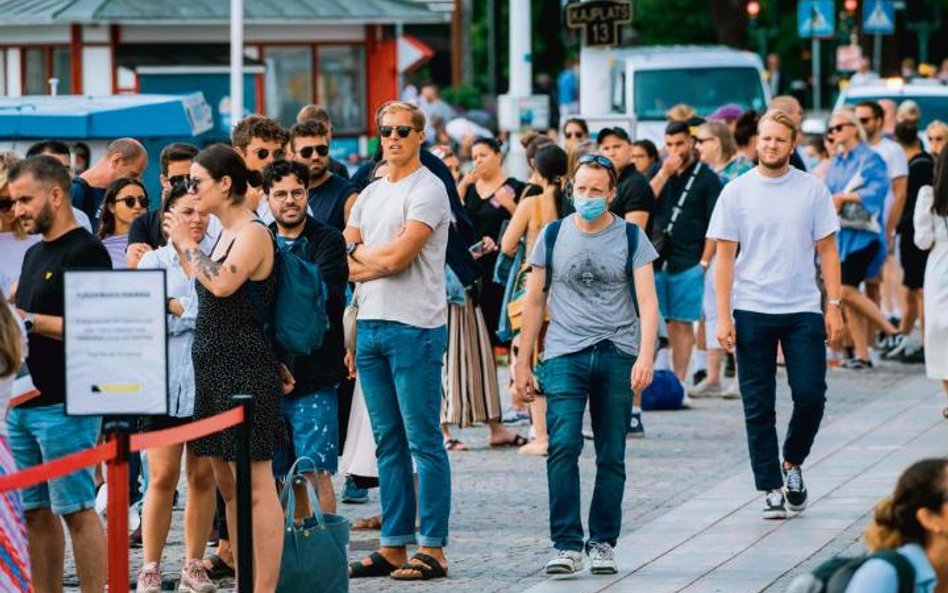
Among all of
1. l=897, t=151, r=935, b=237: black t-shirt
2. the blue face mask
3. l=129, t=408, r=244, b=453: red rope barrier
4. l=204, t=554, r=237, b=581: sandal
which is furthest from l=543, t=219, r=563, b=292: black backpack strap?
l=897, t=151, r=935, b=237: black t-shirt

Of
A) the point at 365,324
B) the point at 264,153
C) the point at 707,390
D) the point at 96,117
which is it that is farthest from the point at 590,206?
the point at 707,390

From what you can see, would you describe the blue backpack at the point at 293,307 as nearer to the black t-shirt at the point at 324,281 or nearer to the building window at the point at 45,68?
the black t-shirt at the point at 324,281

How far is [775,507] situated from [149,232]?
3.24m

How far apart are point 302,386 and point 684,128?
658cm

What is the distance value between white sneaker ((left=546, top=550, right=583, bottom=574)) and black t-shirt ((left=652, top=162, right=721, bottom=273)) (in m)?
6.10

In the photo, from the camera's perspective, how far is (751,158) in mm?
16000

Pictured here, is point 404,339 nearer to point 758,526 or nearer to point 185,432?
point 185,432

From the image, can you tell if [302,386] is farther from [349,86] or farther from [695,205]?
[349,86]

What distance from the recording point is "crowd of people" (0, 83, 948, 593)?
8.39 metres

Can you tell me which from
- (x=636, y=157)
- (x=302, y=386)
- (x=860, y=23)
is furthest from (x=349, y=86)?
(x=302, y=386)

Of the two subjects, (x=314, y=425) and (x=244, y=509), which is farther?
(x=314, y=425)

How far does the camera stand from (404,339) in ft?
31.1

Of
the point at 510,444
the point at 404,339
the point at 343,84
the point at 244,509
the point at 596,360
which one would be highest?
the point at 343,84

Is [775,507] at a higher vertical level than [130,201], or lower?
lower
